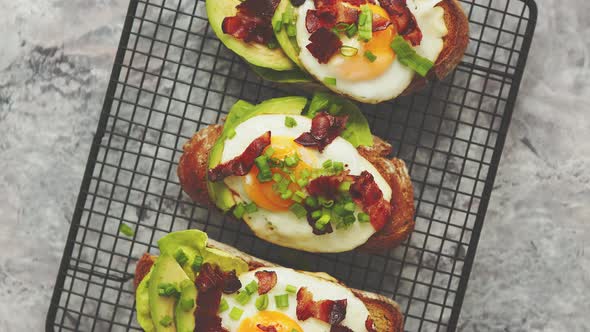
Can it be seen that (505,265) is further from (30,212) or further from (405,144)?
(30,212)

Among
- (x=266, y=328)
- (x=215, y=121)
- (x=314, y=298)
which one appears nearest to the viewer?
(x=266, y=328)

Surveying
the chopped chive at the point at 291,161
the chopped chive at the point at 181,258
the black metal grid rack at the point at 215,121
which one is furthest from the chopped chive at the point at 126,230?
the chopped chive at the point at 291,161

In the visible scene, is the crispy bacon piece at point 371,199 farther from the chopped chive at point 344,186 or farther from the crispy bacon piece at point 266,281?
the crispy bacon piece at point 266,281

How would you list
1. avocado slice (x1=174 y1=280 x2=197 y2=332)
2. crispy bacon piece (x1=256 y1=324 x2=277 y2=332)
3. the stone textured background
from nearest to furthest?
crispy bacon piece (x1=256 y1=324 x2=277 y2=332) < avocado slice (x1=174 y1=280 x2=197 y2=332) < the stone textured background

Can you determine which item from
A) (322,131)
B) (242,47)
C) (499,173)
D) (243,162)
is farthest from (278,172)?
(499,173)

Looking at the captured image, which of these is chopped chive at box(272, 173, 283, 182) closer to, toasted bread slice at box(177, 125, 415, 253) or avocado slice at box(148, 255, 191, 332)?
toasted bread slice at box(177, 125, 415, 253)

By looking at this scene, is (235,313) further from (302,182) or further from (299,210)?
(302,182)

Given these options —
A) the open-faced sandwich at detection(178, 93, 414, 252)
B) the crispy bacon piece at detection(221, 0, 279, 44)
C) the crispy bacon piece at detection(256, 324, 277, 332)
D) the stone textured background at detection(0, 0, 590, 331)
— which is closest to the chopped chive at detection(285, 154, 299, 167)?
the open-faced sandwich at detection(178, 93, 414, 252)
